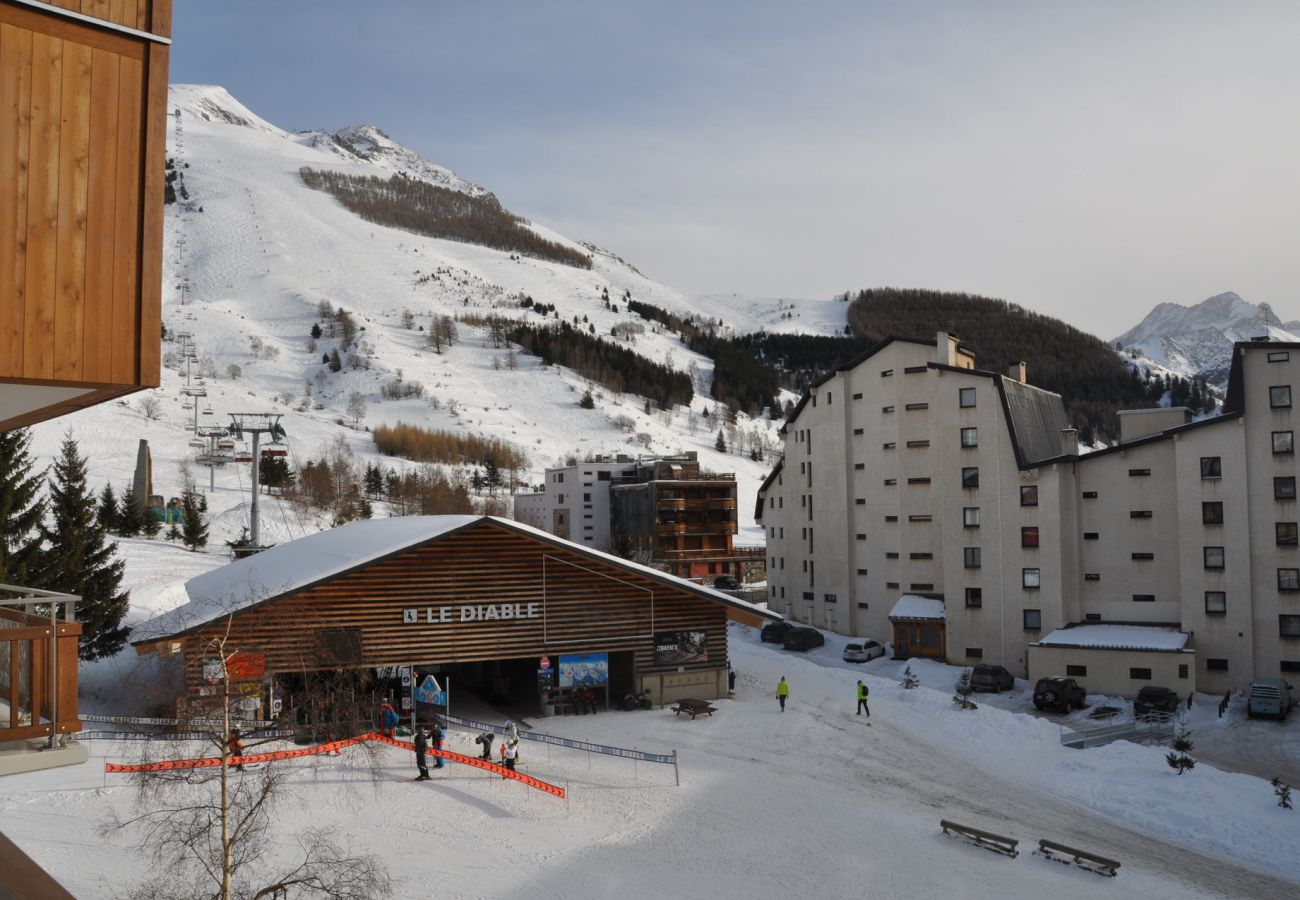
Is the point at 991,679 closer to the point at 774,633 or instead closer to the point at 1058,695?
the point at 1058,695

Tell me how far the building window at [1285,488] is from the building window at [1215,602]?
176 inches

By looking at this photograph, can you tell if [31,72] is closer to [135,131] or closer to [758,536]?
[135,131]

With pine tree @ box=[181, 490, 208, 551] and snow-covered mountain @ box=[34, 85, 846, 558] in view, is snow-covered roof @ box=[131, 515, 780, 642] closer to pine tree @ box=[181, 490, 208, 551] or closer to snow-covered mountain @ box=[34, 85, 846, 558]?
pine tree @ box=[181, 490, 208, 551]

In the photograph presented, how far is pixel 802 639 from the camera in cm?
4878

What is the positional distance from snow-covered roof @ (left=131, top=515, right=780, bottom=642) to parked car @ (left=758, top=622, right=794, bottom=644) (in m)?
17.9

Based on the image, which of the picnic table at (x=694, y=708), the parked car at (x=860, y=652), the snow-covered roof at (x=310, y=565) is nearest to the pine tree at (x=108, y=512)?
the snow-covered roof at (x=310, y=565)

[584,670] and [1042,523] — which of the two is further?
[1042,523]

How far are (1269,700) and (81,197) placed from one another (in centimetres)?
3965

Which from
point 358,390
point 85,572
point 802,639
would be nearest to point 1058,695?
point 802,639

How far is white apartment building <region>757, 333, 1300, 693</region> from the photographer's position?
126 feet

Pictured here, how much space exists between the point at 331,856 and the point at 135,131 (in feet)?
47.0

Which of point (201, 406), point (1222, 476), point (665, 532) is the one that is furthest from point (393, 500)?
point (1222, 476)

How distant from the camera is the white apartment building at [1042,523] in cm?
3834

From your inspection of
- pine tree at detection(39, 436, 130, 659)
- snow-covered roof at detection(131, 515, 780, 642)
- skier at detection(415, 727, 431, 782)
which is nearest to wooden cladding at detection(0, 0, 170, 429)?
skier at detection(415, 727, 431, 782)
